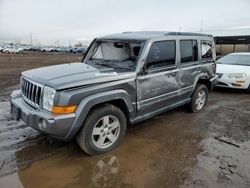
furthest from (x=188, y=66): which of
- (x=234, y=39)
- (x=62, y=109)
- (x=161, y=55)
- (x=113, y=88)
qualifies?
(x=234, y=39)

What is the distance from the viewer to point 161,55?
4316 millimetres

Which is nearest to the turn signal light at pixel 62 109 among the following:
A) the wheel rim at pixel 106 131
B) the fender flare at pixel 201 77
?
the wheel rim at pixel 106 131

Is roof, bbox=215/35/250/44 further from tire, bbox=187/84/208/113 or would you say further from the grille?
the grille

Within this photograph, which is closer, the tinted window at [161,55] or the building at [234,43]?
the tinted window at [161,55]

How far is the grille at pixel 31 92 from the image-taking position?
324 centimetres

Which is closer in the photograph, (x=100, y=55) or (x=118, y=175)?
(x=118, y=175)

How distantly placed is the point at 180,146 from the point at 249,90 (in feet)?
19.1

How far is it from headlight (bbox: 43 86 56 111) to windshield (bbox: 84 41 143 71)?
1274mm

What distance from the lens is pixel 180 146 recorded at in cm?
394

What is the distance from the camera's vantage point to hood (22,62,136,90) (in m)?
3.08

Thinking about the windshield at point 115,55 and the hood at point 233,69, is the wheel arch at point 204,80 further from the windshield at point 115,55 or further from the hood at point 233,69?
the hood at point 233,69

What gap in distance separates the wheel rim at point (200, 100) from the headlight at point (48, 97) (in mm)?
3966

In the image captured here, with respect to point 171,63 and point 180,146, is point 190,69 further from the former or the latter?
point 180,146

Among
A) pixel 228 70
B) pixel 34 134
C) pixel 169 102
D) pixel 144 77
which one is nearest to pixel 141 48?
pixel 144 77
